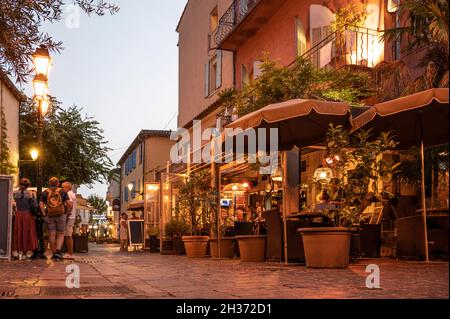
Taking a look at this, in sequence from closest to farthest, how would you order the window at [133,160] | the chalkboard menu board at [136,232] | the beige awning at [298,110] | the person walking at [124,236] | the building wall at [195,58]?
the beige awning at [298,110] < the chalkboard menu board at [136,232] < the person walking at [124,236] < the building wall at [195,58] < the window at [133,160]

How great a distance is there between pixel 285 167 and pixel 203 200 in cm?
368

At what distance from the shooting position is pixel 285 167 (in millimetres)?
11422

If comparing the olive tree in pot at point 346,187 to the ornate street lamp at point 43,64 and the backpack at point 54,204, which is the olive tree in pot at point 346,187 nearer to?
the ornate street lamp at point 43,64

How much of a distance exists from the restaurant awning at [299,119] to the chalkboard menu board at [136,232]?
1375cm

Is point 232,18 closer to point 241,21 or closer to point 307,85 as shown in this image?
point 241,21

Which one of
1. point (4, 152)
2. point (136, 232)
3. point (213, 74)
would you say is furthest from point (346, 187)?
point (213, 74)

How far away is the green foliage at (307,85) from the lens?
14.2m

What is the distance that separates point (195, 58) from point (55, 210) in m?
18.6

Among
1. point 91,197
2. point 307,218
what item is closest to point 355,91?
point 307,218

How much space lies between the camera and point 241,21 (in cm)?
2191

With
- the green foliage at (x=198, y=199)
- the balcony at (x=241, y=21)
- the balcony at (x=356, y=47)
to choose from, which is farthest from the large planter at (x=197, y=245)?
the balcony at (x=241, y=21)

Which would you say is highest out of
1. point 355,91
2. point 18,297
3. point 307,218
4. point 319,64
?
point 319,64

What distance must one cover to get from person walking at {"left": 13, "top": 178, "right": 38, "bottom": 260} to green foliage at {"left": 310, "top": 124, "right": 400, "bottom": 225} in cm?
660
